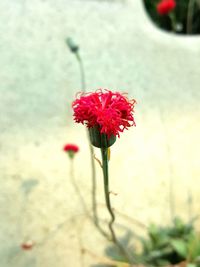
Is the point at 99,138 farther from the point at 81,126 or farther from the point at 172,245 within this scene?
the point at 81,126

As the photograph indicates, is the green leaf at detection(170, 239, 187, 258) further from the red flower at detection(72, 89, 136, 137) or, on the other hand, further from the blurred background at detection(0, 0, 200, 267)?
the red flower at detection(72, 89, 136, 137)

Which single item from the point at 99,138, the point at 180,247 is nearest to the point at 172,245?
the point at 180,247

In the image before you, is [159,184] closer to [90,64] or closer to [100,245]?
[100,245]

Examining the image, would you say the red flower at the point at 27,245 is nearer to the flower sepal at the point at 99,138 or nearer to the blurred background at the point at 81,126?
the blurred background at the point at 81,126

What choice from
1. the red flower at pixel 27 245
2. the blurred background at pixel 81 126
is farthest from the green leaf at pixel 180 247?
the red flower at pixel 27 245

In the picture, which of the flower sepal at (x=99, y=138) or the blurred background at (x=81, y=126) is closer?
the flower sepal at (x=99, y=138)
